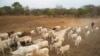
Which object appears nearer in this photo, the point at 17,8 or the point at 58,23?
the point at 17,8

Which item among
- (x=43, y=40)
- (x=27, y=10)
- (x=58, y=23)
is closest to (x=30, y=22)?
(x=27, y=10)

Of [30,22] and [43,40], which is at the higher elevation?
[30,22]

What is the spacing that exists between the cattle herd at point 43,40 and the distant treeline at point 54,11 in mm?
214

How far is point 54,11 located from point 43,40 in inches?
19.8

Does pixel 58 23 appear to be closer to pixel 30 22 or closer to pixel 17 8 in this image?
pixel 30 22

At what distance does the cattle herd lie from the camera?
3152mm

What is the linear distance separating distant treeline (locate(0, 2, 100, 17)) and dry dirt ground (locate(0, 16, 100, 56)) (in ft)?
0.23

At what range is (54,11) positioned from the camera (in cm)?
346

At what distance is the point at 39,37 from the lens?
3.37 m

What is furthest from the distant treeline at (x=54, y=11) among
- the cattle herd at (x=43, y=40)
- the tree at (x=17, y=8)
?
the cattle herd at (x=43, y=40)

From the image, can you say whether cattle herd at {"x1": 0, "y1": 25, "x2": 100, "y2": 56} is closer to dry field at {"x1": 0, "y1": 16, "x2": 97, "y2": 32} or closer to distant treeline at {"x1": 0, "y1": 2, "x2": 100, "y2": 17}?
dry field at {"x1": 0, "y1": 16, "x2": 97, "y2": 32}

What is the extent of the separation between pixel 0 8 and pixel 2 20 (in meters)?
0.19

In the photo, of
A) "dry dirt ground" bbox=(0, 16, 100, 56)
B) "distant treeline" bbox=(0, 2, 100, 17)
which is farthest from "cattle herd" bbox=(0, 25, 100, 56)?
"distant treeline" bbox=(0, 2, 100, 17)

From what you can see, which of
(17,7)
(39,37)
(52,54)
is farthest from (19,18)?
(52,54)
